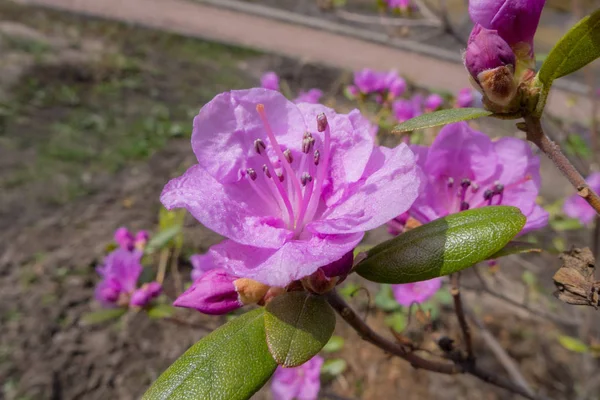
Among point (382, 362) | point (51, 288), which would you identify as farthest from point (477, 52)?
point (51, 288)

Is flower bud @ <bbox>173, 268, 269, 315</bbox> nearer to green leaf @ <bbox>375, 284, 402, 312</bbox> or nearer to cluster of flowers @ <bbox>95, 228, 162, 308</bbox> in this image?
cluster of flowers @ <bbox>95, 228, 162, 308</bbox>

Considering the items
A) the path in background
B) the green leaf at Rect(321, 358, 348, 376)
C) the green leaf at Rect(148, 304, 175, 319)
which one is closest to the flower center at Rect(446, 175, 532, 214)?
the green leaf at Rect(148, 304, 175, 319)

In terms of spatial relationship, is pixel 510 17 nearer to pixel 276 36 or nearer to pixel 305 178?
pixel 305 178

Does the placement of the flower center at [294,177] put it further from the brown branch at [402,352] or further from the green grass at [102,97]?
the green grass at [102,97]

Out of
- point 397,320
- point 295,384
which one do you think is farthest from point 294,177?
point 397,320

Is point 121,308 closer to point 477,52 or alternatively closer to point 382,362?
point 477,52

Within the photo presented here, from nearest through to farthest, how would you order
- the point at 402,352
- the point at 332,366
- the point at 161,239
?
the point at 402,352 < the point at 161,239 < the point at 332,366
